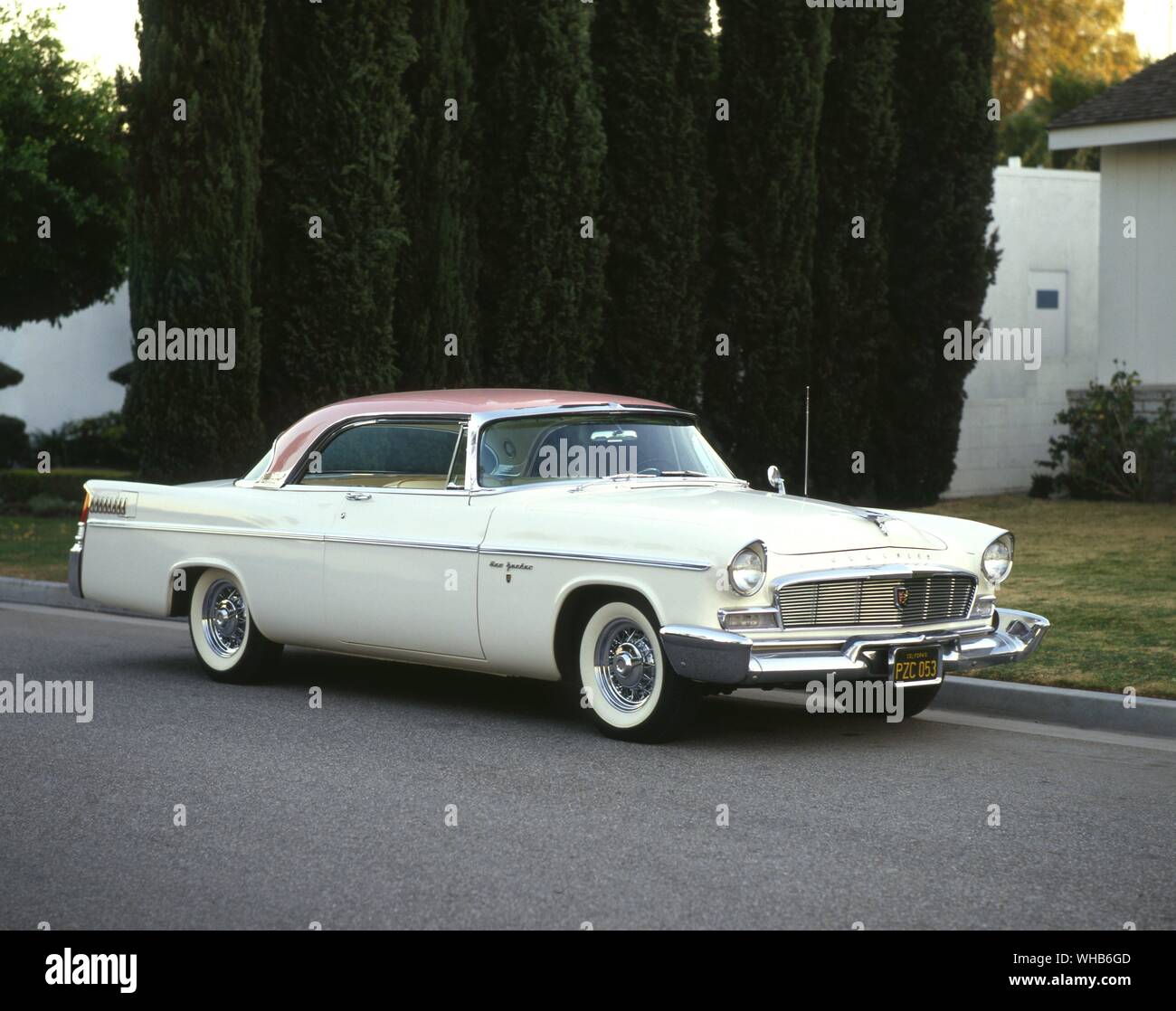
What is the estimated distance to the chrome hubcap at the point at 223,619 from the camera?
31.2ft

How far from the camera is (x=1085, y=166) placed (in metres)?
48.6

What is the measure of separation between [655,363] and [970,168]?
474 centimetres

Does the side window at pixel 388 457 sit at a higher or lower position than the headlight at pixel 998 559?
higher

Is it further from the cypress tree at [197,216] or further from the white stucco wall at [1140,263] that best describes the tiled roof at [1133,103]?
the cypress tree at [197,216]

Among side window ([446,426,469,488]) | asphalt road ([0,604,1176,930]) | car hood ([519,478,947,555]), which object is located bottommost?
asphalt road ([0,604,1176,930])

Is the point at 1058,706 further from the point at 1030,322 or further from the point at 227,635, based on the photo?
the point at 1030,322

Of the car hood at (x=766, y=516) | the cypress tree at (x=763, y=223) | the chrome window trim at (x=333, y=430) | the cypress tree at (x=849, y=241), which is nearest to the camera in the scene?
the car hood at (x=766, y=516)

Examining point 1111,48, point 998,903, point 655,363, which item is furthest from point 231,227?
point 1111,48

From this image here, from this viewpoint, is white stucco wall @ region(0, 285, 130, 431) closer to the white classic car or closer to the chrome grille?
the white classic car

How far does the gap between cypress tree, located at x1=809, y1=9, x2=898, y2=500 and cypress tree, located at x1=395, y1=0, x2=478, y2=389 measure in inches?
178

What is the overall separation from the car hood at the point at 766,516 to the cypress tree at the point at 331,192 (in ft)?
26.8

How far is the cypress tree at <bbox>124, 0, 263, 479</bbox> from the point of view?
1559 centimetres

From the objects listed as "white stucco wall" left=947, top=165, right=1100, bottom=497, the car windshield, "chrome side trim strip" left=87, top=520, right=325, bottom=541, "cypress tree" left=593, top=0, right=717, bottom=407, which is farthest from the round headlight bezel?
"white stucco wall" left=947, top=165, right=1100, bottom=497

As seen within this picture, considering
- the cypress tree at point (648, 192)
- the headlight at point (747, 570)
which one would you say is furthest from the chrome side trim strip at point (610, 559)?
the cypress tree at point (648, 192)
